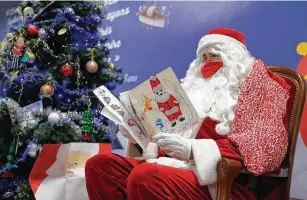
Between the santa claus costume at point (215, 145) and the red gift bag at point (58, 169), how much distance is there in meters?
0.32

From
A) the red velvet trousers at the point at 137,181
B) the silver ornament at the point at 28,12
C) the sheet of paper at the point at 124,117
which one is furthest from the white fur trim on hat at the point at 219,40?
the silver ornament at the point at 28,12

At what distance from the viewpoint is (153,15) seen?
319 centimetres

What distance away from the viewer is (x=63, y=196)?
6.82ft

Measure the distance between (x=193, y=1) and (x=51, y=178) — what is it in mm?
1613

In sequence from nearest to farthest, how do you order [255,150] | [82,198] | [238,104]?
[255,150] → [238,104] → [82,198]

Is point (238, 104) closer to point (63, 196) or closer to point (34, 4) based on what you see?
point (63, 196)

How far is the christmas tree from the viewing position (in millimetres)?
2324

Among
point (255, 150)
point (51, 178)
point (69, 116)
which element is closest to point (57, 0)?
point (69, 116)

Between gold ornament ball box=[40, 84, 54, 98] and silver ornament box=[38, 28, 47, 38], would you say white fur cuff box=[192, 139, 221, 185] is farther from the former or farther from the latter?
silver ornament box=[38, 28, 47, 38]

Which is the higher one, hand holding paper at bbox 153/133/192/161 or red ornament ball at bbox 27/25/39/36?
red ornament ball at bbox 27/25/39/36

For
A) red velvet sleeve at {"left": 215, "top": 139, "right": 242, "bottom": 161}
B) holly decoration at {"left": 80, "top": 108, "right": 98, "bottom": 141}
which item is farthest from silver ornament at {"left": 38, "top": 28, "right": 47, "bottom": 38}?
red velvet sleeve at {"left": 215, "top": 139, "right": 242, "bottom": 161}

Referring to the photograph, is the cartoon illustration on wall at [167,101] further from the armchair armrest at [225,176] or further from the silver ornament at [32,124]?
the silver ornament at [32,124]

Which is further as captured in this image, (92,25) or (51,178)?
(92,25)

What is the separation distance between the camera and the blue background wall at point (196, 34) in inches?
91.7
